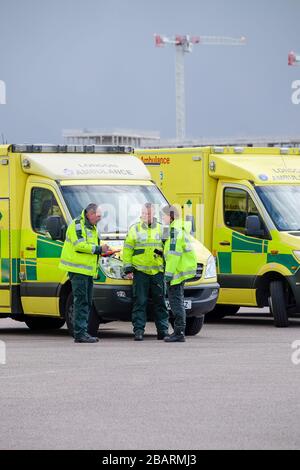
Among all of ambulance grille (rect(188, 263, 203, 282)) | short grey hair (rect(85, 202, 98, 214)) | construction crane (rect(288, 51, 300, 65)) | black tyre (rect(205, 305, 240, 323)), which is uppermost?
construction crane (rect(288, 51, 300, 65))

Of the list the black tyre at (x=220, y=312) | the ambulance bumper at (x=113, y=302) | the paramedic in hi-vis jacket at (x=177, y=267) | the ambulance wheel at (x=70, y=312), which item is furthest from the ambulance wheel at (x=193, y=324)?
the black tyre at (x=220, y=312)

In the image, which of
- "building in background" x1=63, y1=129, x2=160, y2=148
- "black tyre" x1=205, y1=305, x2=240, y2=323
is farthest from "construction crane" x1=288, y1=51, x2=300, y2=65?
"black tyre" x1=205, y1=305, x2=240, y2=323

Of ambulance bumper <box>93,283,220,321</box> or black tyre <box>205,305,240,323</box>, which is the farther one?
black tyre <box>205,305,240,323</box>

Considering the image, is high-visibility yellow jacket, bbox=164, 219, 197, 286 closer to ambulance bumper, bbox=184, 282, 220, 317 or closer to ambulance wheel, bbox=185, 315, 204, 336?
ambulance bumper, bbox=184, 282, 220, 317

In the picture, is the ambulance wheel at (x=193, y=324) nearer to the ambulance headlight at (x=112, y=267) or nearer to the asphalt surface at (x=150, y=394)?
the asphalt surface at (x=150, y=394)

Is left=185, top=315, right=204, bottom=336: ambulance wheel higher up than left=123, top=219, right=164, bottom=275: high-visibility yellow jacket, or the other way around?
left=123, top=219, right=164, bottom=275: high-visibility yellow jacket

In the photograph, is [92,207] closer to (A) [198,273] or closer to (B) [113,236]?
(B) [113,236]

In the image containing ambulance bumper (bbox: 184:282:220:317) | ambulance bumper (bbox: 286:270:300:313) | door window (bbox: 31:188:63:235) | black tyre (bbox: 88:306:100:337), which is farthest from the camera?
ambulance bumper (bbox: 286:270:300:313)

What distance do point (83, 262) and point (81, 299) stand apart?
0.44 meters

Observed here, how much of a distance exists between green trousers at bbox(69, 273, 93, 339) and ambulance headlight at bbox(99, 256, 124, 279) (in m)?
0.56

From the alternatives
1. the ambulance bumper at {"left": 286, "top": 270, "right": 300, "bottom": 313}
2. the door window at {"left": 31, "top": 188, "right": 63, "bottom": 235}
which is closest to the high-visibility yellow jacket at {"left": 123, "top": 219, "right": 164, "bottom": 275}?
the door window at {"left": 31, "top": 188, "right": 63, "bottom": 235}

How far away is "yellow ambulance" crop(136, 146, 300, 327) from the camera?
65.7 ft

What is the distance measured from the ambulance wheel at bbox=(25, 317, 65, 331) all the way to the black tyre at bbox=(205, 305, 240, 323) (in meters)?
2.85

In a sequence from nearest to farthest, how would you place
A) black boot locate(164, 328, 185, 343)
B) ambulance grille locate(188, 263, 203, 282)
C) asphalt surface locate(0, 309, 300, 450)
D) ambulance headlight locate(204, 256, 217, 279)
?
asphalt surface locate(0, 309, 300, 450) → black boot locate(164, 328, 185, 343) → ambulance grille locate(188, 263, 203, 282) → ambulance headlight locate(204, 256, 217, 279)
